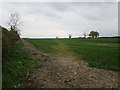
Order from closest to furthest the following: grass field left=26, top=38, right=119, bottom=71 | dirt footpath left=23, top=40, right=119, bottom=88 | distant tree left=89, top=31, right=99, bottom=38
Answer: dirt footpath left=23, top=40, right=119, bottom=88 < grass field left=26, top=38, right=119, bottom=71 < distant tree left=89, top=31, right=99, bottom=38

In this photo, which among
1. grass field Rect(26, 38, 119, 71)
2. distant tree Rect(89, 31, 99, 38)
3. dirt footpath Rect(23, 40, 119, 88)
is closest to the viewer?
dirt footpath Rect(23, 40, 119, 88)

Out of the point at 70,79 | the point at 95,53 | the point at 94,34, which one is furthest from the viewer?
the point at 94,34

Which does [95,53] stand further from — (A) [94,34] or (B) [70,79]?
(A) [94,34]

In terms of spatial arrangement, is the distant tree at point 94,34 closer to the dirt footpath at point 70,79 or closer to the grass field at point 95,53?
the grass field at point 95,53

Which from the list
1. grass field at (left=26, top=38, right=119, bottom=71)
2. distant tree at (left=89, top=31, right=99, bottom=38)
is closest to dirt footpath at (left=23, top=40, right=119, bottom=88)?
grass field at (left=26, top=38, right=119, bottom=71)

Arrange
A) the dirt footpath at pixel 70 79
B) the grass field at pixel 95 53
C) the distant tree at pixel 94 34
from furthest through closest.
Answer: the distant tree at pixel 94 34 → the grass field at pixel 95 53 → the dirt footpath at pixel 70 79

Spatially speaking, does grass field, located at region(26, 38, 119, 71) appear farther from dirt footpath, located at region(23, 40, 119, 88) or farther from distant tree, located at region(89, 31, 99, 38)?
distant tree, located at region(89, 31, 99, 38)

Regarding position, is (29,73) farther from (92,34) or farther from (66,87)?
(92,34)

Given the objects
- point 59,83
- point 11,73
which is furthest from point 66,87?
point 11,73

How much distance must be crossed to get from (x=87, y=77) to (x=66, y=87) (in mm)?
1780

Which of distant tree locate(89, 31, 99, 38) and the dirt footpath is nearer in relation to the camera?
the dirt footpath

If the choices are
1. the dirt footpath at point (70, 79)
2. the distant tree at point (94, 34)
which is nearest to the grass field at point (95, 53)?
the dirt footpath at point (70, 79)

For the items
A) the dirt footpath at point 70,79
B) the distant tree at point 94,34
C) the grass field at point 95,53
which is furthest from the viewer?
the distant tree at point 94,34

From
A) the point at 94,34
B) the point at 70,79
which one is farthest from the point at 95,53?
the point at 94,34
